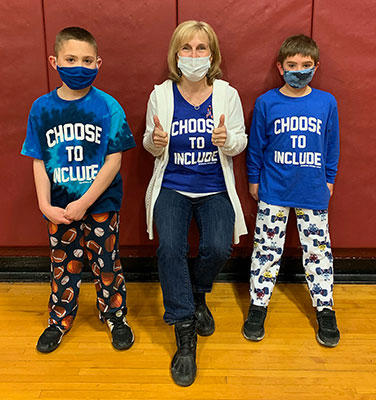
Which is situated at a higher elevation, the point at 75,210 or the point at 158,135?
the point at 158,135

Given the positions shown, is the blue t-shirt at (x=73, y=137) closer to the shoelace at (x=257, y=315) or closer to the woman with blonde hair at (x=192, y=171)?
the woman with blonde hair at (x=192, y=171)

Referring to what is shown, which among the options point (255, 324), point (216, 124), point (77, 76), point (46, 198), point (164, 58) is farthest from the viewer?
point (164, 58)

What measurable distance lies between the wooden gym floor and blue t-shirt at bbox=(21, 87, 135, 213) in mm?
684

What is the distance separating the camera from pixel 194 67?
183 cm

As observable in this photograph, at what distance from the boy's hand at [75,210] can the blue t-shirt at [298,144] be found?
86cm

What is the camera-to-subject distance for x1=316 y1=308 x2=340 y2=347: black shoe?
191cm

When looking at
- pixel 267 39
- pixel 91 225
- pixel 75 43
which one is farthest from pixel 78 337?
pixel 267 39

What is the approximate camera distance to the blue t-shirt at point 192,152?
6.20 ft

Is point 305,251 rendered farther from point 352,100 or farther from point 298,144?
point 352,100

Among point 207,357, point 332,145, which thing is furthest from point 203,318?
point 332,145

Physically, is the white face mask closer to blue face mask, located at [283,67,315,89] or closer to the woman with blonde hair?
the woman with blonde hair

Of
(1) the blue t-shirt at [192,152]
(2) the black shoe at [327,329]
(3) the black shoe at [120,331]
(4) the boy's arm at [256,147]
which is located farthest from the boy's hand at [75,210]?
(2) the black shoe at [327,329]

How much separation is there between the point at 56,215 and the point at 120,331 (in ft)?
2.00

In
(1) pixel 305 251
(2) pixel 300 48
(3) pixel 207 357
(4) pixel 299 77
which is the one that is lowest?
(3) pixel 207 357
